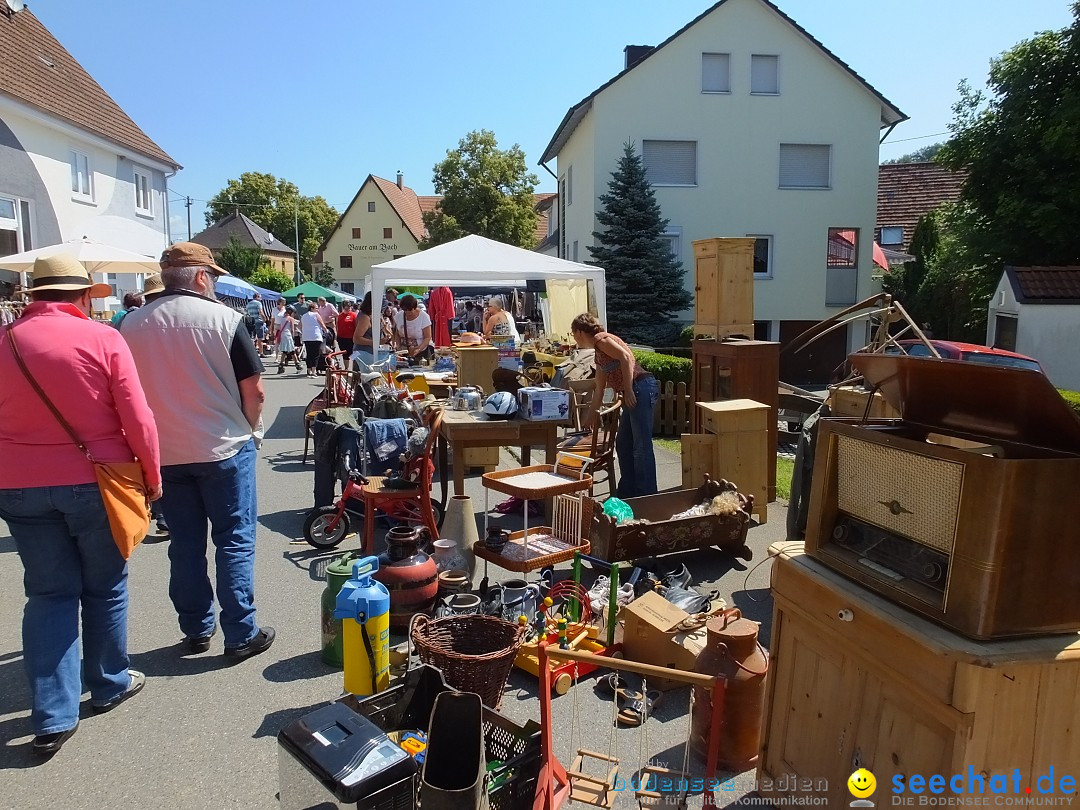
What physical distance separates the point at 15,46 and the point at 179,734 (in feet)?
57.3

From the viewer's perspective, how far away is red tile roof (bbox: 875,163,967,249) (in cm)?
2839

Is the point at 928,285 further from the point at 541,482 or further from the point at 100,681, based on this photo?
the point at 100,681

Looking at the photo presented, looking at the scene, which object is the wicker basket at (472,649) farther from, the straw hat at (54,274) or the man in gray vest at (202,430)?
the straw hat at (54,274)

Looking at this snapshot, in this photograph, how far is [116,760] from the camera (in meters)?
3.24

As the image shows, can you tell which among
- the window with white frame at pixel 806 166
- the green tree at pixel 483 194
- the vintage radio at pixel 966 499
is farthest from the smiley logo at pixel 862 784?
the green tree at pixel 483 194

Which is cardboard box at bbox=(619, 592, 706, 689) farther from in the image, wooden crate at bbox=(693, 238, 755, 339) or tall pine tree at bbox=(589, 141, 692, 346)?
tall pine tree at bbox=(589, 141, 692, 346)

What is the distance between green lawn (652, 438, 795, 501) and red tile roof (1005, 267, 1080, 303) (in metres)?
8.82

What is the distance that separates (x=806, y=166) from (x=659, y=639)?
21373 millimetres

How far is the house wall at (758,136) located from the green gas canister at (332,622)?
19412 mm

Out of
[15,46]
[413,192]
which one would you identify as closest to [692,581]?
[15,46]

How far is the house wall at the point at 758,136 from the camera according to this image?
21547mm

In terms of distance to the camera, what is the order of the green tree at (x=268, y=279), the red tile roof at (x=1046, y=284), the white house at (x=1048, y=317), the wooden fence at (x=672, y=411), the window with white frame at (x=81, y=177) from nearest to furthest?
the wooden fence at (x=672, y=411), the white house at (x=1048, y=317), the red tile roof at (x=1046, y=284), the window with white frame at (x=81, y=177), the green tree at (x=268, y=279)

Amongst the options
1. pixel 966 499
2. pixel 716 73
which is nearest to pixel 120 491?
pixel 966 499

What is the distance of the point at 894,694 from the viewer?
2.25 metres
